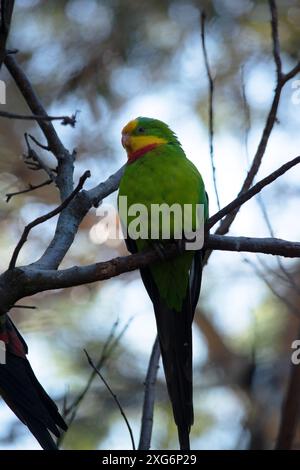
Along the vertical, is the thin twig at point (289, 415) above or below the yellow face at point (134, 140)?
below

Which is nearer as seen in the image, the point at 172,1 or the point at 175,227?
the point at 175,227

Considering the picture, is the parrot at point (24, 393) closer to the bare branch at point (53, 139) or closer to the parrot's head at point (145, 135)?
the bare branch at point (53, 139)

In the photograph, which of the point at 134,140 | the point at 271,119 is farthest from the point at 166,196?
the point at 134,140

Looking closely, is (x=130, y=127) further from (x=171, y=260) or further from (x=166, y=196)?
(x=171, y=260)

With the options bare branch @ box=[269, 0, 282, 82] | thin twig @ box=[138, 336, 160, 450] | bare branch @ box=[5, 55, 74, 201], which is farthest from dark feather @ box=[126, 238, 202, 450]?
bare branch @ box=[269, 0, 282, 82]

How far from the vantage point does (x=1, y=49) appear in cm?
329

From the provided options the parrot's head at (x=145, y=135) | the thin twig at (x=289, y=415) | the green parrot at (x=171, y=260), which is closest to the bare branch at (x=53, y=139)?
the green parrot at (x=171, y=260)

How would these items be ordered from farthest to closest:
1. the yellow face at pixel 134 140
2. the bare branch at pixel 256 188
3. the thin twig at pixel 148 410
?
the yellow face at pixel 134 140 < the thin twig at pixel 148 410 < the bare branch at pixel 256 188

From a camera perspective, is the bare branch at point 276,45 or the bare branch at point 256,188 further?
the bare branch at point 276,45

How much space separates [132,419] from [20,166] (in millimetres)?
2412

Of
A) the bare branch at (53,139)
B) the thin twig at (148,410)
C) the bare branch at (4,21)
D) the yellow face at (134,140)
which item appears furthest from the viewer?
the yellow face at (134,140)

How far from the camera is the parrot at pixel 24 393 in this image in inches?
161

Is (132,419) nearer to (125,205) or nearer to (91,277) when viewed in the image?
(125,205)
